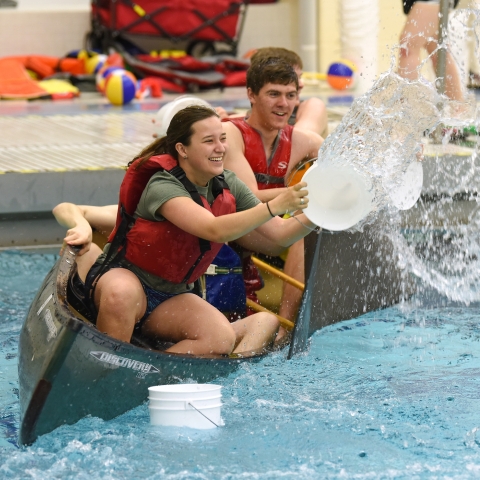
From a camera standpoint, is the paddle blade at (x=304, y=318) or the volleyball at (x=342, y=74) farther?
the volleyball at (x=342, y=74)

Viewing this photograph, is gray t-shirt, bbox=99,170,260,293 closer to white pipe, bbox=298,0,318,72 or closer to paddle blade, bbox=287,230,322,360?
paddle blade, bbox=287,230,322,360

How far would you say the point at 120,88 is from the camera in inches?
338

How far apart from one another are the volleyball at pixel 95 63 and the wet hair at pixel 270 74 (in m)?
5.56

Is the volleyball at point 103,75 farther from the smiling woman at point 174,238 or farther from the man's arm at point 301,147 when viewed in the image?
the smiling woman at point 174,238

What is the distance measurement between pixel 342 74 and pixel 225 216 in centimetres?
671

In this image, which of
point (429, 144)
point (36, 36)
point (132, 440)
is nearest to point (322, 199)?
point (132, 440)

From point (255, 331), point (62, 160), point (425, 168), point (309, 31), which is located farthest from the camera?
point (309, 31)

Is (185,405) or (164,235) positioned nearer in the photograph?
(185,405)

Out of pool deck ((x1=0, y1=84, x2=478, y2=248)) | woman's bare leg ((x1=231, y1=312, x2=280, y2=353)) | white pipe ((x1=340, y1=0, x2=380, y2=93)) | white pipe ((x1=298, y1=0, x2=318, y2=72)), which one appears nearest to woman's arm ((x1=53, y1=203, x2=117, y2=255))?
woman's bare leg ((x1=231, y1=312, x2=280, y2=353))

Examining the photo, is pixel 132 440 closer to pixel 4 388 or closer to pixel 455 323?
pixel 4 388

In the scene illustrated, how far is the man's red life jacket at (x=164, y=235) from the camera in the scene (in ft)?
11.4

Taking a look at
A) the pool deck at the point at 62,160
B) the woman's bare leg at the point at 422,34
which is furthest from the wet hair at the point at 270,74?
the woman's bare leg at the point at 422,34

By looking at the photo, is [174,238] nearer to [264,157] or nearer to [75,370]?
[75,370]

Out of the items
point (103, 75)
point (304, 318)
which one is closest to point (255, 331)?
point (304, 318)
